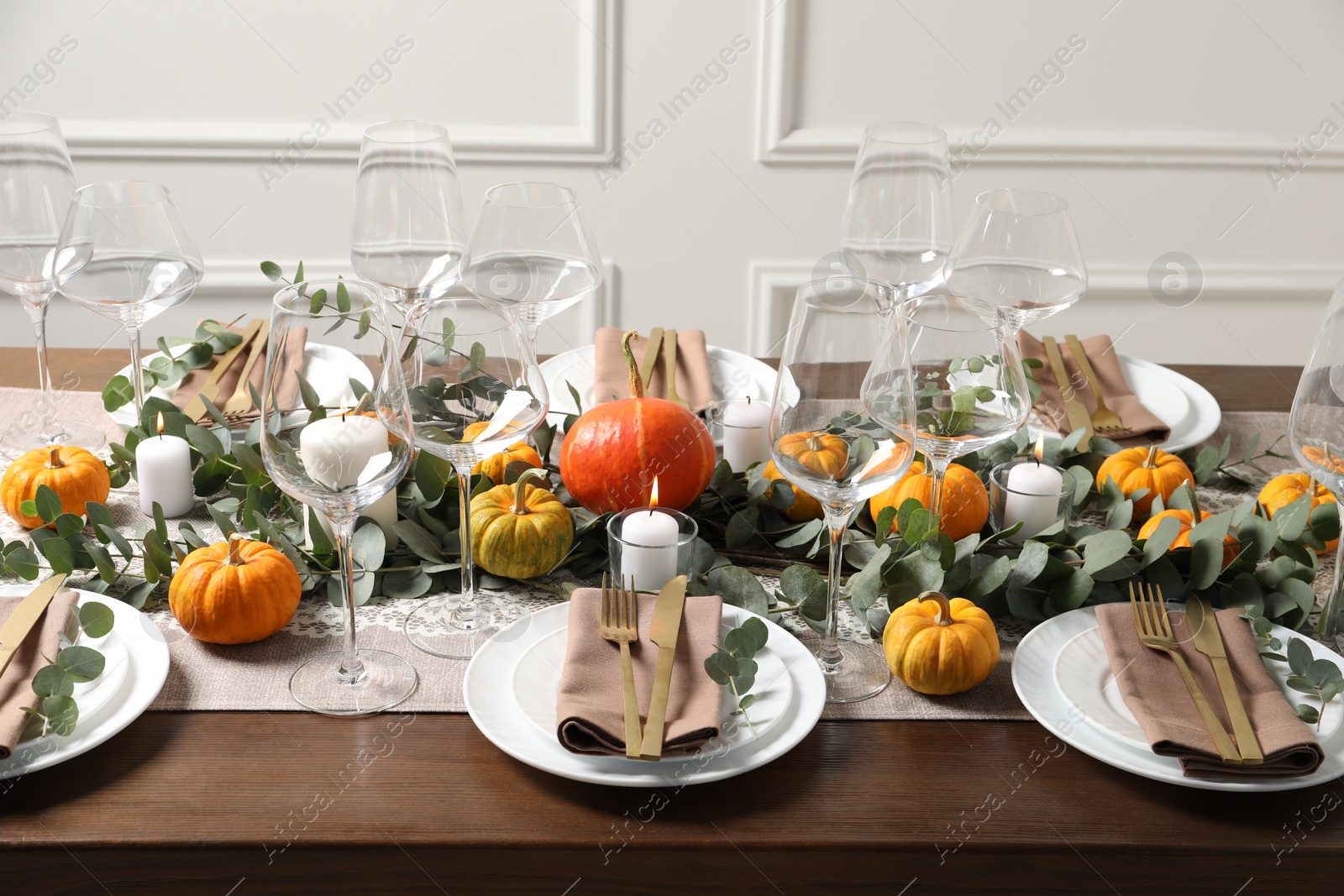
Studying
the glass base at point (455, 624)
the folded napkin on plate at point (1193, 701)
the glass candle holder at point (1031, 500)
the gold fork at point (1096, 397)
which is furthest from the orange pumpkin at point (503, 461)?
the gold fork at point (1096, 397)

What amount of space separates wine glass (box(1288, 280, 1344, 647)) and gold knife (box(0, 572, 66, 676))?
3.61 feet

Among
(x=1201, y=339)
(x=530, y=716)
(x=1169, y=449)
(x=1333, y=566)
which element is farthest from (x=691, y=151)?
(x=530, y=716)

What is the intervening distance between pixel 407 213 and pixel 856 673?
0.73 meters

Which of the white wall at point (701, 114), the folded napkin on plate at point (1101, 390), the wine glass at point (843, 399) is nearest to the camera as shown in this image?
the wine glass at point (843, 399)

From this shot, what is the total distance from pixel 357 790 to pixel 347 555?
191 millimetres

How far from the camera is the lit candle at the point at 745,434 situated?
1.36 m

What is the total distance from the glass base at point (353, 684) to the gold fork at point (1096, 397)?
97 centimetres

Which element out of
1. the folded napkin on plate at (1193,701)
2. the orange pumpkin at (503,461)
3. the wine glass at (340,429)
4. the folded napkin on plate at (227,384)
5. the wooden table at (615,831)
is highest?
the wine glass at (340,429)

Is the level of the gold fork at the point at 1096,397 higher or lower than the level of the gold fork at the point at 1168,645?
higher

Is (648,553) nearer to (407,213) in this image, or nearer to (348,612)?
(348,612)

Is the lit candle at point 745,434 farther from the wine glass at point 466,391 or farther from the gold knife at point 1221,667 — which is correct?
the gold knife at point 1221,667

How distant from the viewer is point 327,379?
1.29 m

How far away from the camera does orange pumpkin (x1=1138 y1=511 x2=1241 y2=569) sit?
1.14m

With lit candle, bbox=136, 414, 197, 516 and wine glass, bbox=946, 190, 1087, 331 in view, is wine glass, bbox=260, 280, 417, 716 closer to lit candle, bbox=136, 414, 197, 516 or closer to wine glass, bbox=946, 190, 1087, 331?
lit candle, bbox=136, 414, 197, 516
